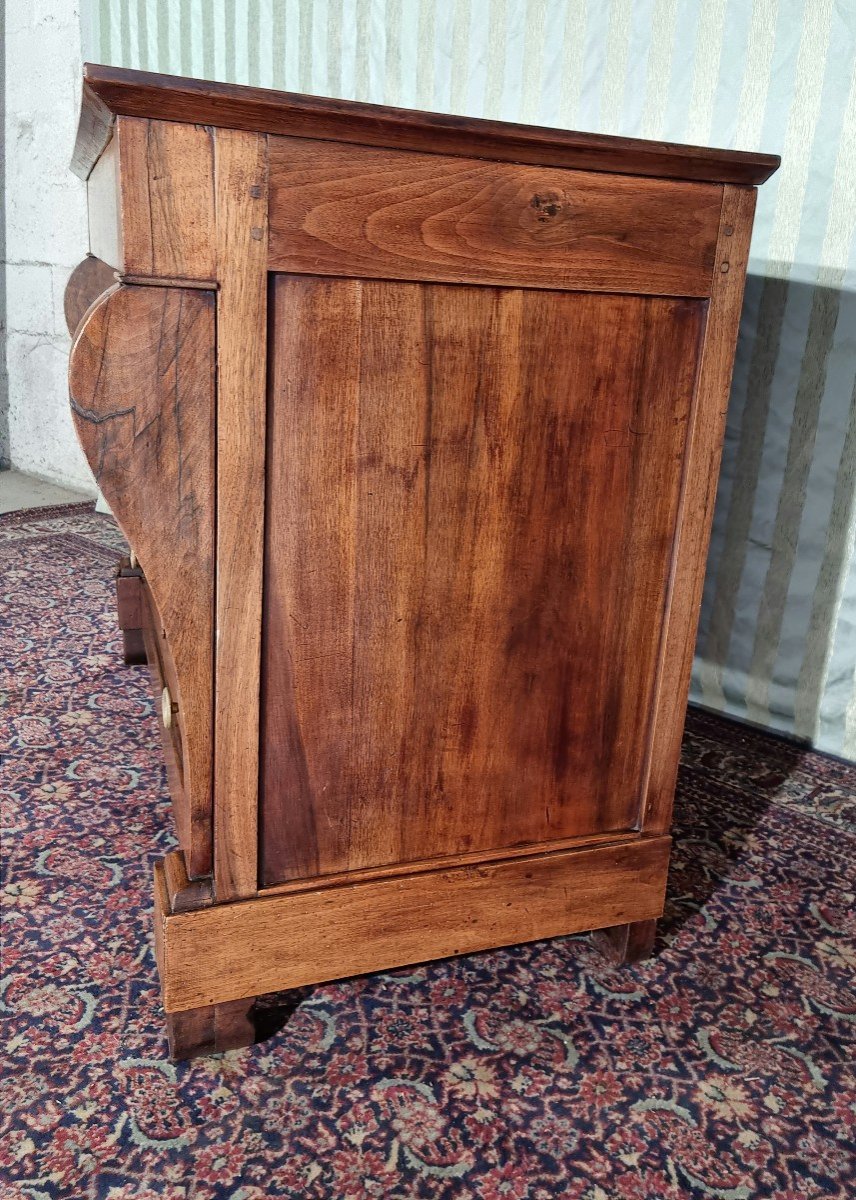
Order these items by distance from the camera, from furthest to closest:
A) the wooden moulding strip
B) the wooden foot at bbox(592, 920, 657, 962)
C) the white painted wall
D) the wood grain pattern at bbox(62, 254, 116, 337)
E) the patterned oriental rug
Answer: the white painted wall < the wood grain pattern at bbox(62, 254, 116, 337) < the wooden foot at bbox(592, 920, 657, 962) < the wooden moulding strip < the patterned oriental rug

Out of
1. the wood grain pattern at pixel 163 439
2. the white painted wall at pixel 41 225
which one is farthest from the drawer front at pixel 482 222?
the white painted wall at pixel 41 225

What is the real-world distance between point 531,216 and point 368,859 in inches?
31.7

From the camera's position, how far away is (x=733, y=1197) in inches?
43.1

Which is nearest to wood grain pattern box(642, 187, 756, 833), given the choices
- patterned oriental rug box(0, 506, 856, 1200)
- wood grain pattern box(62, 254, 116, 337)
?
patterned oriental rug box(0, 506, 856, 1200)

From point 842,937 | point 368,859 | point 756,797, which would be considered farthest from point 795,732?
point 368,859

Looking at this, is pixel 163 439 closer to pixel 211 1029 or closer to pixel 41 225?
pixel 211 1029

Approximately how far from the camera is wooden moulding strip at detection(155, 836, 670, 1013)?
4.04ft

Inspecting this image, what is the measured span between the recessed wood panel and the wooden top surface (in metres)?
0.15

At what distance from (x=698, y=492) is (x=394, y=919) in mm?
678

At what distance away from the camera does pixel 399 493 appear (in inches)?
47.0

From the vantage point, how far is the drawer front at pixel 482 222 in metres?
1.07

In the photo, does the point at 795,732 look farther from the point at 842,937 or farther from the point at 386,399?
the point at 386,399

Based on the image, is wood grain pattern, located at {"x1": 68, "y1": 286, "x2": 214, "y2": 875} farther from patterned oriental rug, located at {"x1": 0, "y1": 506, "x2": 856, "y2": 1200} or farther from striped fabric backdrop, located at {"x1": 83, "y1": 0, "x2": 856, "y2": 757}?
striped fabric backdrop, located at {"x1": 83, "y1": 0, "x2": 856, "y2": 757}

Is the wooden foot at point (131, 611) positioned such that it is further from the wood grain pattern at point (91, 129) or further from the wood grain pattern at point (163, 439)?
the wood grain pattern at point (163, 439)
